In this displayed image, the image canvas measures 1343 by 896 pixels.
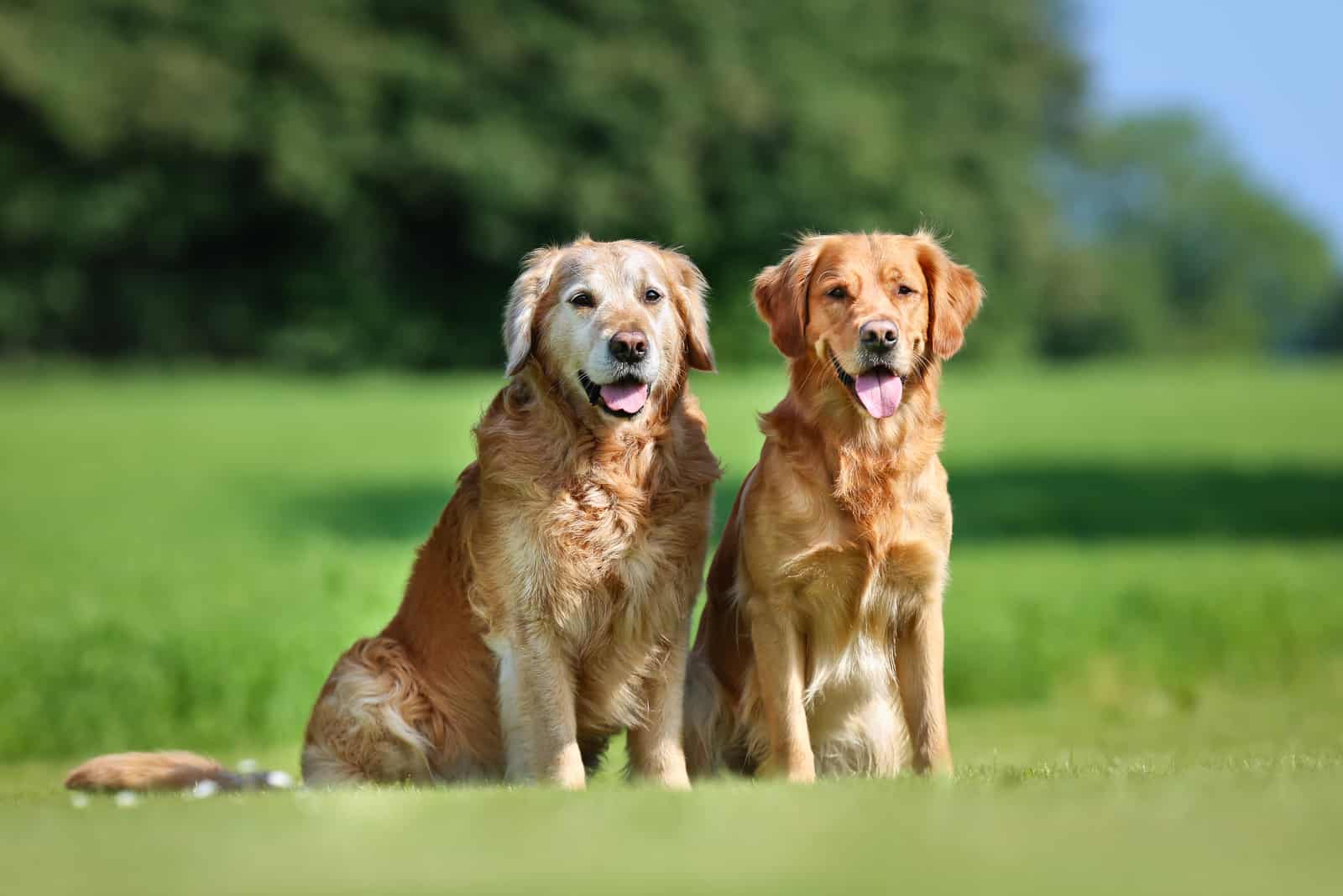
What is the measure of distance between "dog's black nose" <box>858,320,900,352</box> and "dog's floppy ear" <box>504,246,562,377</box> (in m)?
1.11

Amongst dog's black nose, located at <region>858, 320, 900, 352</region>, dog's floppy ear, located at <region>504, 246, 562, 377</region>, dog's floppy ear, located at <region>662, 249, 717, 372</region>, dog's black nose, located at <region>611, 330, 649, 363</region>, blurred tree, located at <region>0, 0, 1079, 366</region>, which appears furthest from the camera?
blurred tree, located at <region>0, 0, 1079, 366</region>

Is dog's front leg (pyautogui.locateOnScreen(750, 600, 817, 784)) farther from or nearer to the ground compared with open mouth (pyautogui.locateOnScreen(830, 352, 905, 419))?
nearer to the ground

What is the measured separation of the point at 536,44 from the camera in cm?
3547

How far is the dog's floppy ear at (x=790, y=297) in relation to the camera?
5312 millimetres

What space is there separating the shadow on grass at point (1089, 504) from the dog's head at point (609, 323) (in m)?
8.94

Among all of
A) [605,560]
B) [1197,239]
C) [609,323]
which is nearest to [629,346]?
[609,323]

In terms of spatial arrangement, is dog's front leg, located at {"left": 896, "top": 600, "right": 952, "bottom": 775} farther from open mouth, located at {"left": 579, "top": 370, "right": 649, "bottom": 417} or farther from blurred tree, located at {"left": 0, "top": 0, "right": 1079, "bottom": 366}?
blurred tree, located at {"left": 0, "top": 0, "right": 1079, "bottom": 366}

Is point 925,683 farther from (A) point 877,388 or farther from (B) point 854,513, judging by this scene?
(A) point 877,388

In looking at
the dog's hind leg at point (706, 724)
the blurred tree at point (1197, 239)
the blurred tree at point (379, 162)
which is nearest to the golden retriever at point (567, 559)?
the dog's hind leg at point (706, 724)

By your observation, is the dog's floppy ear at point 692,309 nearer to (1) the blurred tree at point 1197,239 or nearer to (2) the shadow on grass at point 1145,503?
(2) the shadow on grass at point 1145,503

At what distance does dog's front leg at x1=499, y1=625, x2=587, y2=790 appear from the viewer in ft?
17.4

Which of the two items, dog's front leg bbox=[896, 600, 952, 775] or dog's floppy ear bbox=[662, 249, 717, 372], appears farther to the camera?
dog's floppy ear bbox=[662, 249, 717, 372]

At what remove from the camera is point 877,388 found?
512cm

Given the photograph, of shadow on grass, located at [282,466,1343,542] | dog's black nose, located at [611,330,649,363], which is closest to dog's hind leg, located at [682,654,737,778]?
dog's black nose, located at [611,330,649,363]
